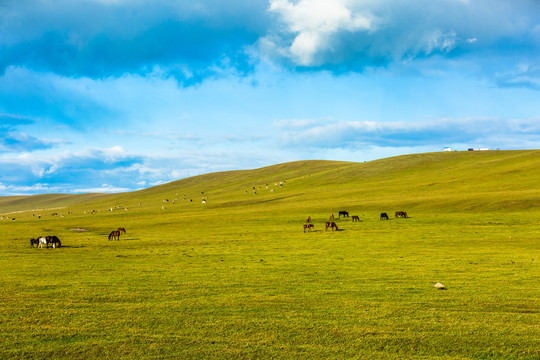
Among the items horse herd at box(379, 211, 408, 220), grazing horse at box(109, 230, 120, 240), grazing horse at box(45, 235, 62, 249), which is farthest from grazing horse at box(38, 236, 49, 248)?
horse herd at box(379, 211, 408, 220)

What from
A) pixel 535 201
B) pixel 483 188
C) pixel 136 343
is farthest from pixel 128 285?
pixel 483 188

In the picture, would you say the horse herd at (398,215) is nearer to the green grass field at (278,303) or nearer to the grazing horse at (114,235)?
the green grass field at (278,303)

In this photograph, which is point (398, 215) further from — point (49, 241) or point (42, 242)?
point (42, 242)

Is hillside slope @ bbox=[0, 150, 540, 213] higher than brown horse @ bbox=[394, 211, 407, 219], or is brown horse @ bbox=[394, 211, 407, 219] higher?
hillside slope @ bbox=[0, 150, 540, 213]

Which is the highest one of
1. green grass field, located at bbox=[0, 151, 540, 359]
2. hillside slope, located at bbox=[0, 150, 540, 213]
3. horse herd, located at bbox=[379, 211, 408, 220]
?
hillside slope, located at bbox=[0, 150, 540, 213]

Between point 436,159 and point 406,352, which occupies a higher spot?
point 436,159

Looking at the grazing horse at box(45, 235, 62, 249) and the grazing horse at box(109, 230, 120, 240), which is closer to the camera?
the grazing horse at box(45, 235, 62, 249)

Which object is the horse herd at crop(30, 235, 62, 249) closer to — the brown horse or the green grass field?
the green grass field

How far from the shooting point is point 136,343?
10039mm

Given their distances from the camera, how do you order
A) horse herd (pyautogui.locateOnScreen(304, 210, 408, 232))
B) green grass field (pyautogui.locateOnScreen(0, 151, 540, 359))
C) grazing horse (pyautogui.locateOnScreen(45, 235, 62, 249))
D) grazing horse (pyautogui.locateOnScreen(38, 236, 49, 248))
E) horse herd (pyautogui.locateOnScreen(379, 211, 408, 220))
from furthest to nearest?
horse herd (pyautogui.locateOnScreen(379, 211, 408, 220)) → horse herd (pyautogui.locateOnScreen(304, 210, 408, 232)) → grazing horse (pyautogui.locateOnScreen(45, 235, 62, 249)) → grazing horse (pyautogui.locateOnScreen(38, 236, 49, 248)) → green grass field (pyautogui.locateOnScreen(0, 151, 540, 359))

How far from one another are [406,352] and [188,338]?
18.0 feet

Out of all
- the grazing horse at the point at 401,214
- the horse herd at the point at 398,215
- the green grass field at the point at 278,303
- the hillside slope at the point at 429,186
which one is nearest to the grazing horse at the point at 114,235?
the green grass field at the point at 278,303

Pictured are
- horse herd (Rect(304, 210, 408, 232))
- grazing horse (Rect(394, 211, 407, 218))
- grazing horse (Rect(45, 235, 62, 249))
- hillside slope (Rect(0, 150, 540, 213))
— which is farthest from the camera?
hillside slope (Rect(0, 150, 540, 213))

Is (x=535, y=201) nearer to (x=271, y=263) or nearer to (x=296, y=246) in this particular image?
(x=296, y=246)
